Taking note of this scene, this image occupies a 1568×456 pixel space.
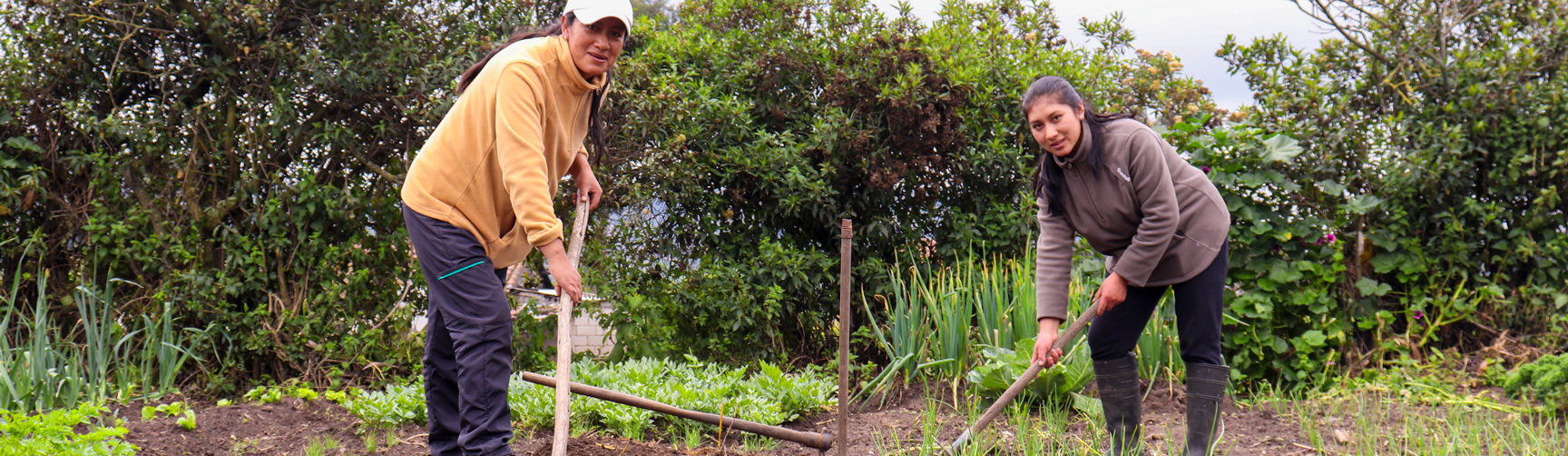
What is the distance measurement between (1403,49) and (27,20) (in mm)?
5969

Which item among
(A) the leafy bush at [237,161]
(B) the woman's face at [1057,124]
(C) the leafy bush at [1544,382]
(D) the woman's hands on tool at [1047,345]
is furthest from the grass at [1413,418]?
(A) the leafy bush at [237,161]

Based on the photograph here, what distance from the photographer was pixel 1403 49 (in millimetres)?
4352

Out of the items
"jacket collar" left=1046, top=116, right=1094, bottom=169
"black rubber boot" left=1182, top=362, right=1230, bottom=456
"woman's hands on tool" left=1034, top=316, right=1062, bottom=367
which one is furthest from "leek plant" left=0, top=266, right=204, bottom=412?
"black rubber boot" left=1182, top=362, right=1230, bottom=456

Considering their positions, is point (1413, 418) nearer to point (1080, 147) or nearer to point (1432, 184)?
point (1432, 184)

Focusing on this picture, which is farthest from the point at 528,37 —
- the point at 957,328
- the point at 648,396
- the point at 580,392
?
the point at 957,328

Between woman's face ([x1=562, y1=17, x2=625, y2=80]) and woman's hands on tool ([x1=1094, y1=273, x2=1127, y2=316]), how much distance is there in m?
1.44

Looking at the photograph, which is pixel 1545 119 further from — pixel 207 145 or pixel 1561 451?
pixel 207 145

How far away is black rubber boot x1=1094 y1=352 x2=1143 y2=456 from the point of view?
2859mm

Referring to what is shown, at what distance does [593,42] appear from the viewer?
2381 millimetres

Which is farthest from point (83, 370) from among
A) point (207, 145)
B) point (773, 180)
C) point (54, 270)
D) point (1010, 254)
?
point (1010, 254)

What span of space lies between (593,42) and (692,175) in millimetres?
A: 1991

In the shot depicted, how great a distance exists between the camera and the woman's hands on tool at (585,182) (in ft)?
9.32

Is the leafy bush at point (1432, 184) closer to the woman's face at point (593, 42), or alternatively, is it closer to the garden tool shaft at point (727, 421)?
the garden tool shaft at point (727, 421)

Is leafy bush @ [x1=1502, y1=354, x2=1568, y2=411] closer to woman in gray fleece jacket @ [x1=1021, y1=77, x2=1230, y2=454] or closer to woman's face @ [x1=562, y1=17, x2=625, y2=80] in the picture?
woman in gray fleece jacket @ [x1=1021, y1=77, x2=1230, y2=454]
